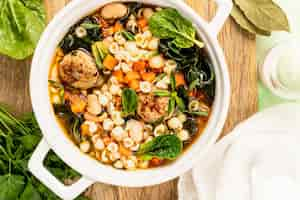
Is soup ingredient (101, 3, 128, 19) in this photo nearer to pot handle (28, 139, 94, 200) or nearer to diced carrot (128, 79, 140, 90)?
diced carrot (128, 79, 140, 90)

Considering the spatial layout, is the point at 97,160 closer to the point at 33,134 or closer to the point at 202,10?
the point at 33,134

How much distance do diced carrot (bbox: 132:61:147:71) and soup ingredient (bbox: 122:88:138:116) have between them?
0.15 ft

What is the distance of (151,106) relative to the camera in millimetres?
1379

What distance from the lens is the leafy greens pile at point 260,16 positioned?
5.06 feet

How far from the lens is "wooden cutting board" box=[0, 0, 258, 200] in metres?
1.52

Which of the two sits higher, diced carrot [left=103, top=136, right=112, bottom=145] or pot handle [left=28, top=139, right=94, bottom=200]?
diced carrot [left=103, top=136, right=112, bottom=145]

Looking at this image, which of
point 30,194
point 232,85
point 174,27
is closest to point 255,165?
point 232,85

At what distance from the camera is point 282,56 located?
1608 mm

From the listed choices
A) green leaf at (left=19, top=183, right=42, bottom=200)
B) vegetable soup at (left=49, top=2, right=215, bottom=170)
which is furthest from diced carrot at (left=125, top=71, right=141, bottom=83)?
green leaf at (left=19, top=183, right=42, bottom=200)

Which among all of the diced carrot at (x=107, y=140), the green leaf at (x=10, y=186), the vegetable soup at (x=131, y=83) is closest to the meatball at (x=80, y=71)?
the vegetable soup at (x=131, y=83)

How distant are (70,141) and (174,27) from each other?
12.7 inches

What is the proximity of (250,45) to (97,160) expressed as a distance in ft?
1.47

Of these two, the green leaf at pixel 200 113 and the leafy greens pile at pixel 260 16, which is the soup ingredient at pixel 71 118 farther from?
the leafy greens pile at pixel 260 16

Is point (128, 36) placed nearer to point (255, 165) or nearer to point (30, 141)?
point (30, 141)
